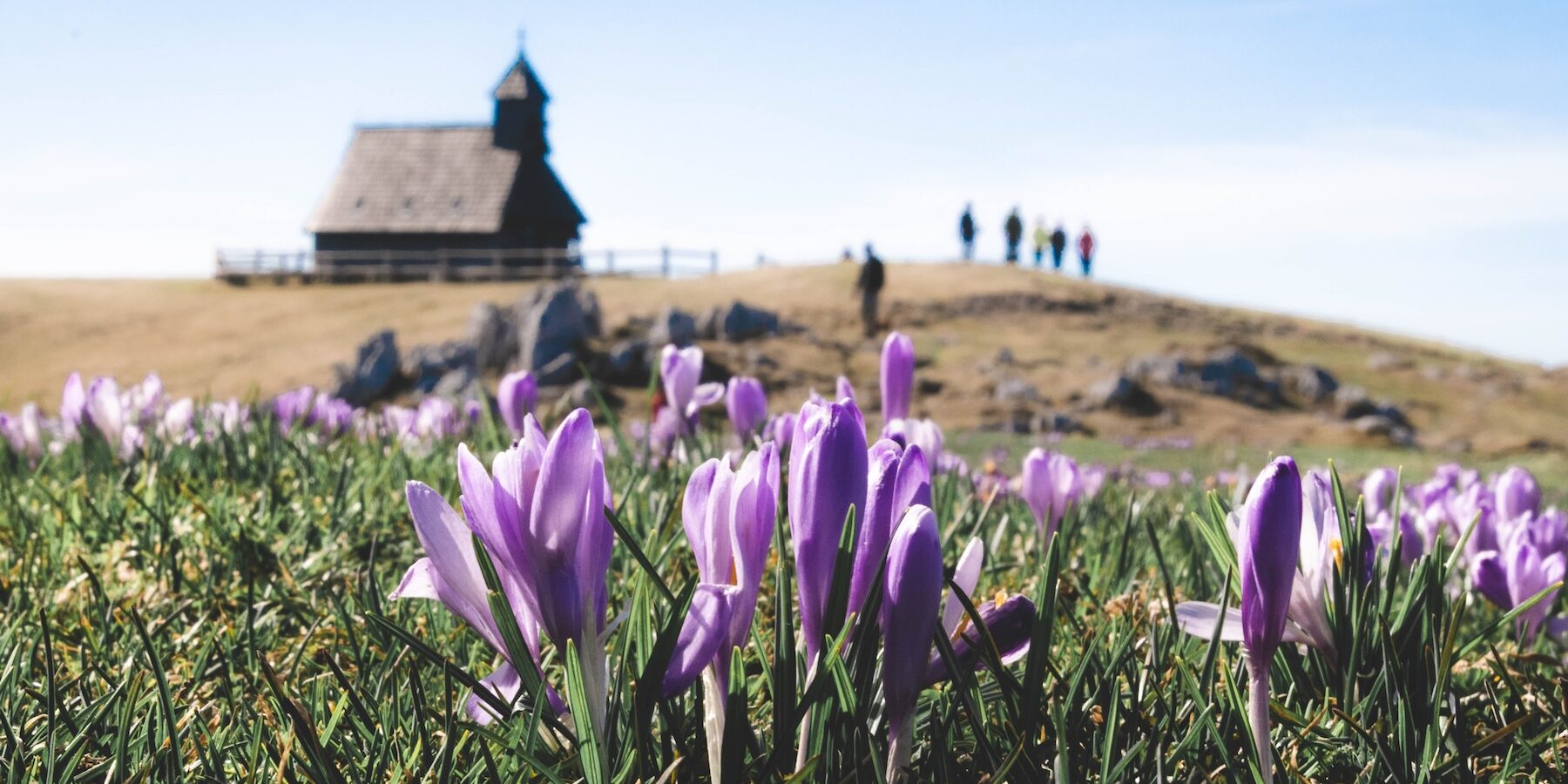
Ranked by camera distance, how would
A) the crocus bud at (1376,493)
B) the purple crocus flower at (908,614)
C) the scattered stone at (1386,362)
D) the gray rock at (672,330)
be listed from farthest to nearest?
the scattered stone at (1386,362) → the gray rock at (672,330) → the crocus bud at (1376,493) → the purple crocus flower at (908,614)

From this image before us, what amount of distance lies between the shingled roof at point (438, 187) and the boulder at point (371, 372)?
24.8 meters

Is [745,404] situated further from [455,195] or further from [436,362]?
[455,195]

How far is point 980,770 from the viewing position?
1.18m

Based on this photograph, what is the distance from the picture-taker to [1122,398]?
23.0 meters

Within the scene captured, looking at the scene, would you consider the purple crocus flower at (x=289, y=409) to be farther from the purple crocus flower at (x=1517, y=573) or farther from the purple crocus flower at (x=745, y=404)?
the purple crocus flower at (x=1517, y=573)

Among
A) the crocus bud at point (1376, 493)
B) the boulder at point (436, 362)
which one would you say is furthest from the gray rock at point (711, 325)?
the crocus bud at point (1376, 493)

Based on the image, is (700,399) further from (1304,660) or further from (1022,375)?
(1022,375)

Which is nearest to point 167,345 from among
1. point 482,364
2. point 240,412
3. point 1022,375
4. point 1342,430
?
point 482,364

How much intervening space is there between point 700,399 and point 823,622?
5.43ft

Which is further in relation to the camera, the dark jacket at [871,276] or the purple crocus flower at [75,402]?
the dark jacket at [871,276]

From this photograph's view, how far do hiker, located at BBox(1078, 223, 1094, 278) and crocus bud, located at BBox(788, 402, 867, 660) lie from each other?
142 ft

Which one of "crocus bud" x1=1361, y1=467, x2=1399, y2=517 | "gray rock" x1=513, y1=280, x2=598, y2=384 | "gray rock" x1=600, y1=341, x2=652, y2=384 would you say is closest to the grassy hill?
"gray rock" x1=600, y1=341, x2=652, y2=384

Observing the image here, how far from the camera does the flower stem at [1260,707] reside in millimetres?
1073

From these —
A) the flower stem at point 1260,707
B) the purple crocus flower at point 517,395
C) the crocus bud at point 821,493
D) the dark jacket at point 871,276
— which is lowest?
the flower stem at point 1260,707
